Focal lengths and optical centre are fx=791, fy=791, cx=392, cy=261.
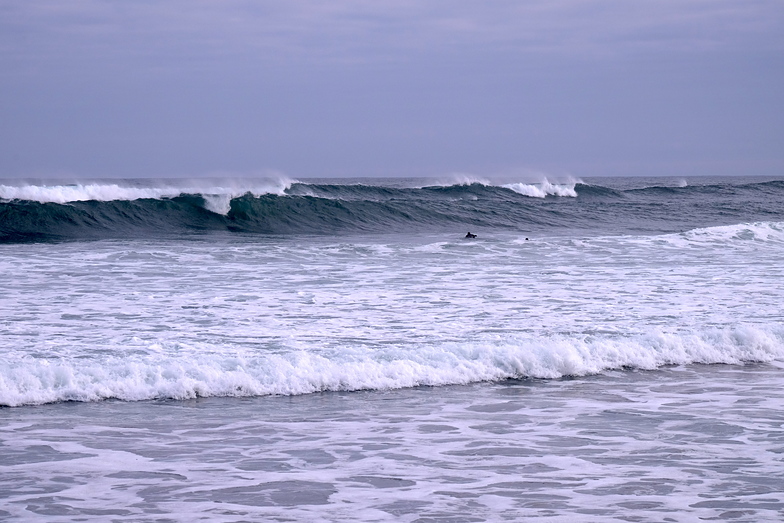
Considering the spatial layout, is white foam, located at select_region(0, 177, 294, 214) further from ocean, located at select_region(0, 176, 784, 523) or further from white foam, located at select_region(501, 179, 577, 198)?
white foam, located at select_region(501, 179, 577, 198)

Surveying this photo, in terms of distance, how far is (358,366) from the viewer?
689cm

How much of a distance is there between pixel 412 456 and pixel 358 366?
2.04 meters

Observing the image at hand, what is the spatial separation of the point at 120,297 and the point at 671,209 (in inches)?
1140

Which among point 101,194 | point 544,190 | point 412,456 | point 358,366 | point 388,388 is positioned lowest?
point 412,456

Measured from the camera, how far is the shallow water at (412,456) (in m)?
4.06

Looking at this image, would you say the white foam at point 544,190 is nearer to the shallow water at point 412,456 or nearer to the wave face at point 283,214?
the wave face at point 283,214

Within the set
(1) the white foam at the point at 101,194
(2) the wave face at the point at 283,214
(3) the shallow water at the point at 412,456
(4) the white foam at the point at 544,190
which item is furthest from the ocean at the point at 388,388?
(4) the white foam at the point at 544,190

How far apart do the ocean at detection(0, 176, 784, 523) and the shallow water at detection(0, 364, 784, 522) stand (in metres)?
0.02

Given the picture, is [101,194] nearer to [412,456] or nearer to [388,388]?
[388,388]

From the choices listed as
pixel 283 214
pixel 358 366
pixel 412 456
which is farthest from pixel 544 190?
pixel 412 456

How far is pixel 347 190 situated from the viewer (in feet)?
126

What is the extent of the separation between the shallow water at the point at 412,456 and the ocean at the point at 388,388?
0.02m

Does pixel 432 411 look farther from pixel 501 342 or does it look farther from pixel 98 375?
pixel 98 375

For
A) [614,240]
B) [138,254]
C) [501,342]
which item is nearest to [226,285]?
[138,254]
